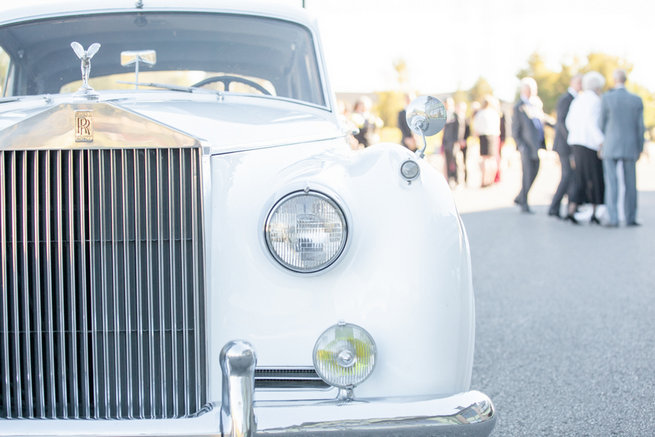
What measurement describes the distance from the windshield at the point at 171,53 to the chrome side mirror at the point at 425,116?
41.3 inches

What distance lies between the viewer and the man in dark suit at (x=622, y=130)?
30.6 feet

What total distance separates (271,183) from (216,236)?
242 mm

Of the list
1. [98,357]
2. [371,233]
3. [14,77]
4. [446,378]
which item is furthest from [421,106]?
[14,77]

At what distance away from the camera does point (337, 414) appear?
216 centimetres

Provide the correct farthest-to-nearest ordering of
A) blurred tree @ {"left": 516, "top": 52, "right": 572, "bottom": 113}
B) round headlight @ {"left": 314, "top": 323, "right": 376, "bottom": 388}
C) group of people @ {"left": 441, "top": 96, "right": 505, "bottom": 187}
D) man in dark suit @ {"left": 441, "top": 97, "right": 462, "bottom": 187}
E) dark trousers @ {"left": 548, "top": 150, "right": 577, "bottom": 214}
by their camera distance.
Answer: blurred tree @ {"left": 516, "top": 52, "right": 572, "bottom": 113} < man in dark suit @ {"left": 441, "top": 97, "right": 462, "bottom": 187} < group of people @ {"left": 441, "top": 96, "right": 505, "bottom": 187} < dark trousers @ {"left": 548, "top": 150, "right": 577, "bottom": 214} < round headlight @ {"left": 314, "top": 323, "right": 376, "bottom": 388}

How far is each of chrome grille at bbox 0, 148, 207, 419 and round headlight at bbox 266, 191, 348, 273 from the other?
23 cm

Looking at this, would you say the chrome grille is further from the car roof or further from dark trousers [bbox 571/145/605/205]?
dark trousers [bbox 571/145/605/205]

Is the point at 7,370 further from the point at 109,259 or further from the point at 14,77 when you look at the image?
the point at 14,77

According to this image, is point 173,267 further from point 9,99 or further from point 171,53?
point 171,53

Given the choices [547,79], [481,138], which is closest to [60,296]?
[481,138]

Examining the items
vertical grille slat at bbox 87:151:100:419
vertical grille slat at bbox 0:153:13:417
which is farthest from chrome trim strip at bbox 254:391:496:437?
vertical grille slat at bbox 0:153:13:417

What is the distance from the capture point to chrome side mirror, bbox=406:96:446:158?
2.76m

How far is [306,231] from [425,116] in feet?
2.28

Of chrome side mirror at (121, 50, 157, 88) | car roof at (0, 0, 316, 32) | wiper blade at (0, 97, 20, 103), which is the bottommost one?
wiper blade at (0, 97, 20, 103)
